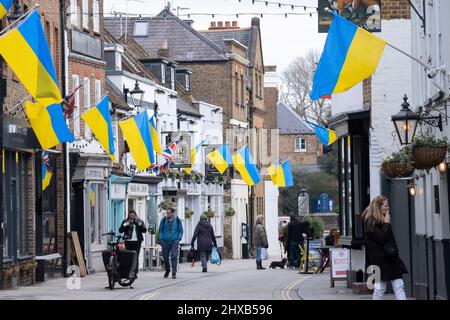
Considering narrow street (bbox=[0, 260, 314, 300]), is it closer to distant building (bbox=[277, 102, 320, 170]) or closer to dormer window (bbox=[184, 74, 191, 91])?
dormer window (bbox=[184, 74, 191, 91])

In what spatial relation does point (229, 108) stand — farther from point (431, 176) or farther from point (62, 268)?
point (431, 176)

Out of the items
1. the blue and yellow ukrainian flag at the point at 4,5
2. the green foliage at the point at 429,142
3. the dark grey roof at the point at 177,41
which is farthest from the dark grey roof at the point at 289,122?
the green foliage at the point at 429,142

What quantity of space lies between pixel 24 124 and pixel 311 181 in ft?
228

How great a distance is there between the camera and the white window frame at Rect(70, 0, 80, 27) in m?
41.4

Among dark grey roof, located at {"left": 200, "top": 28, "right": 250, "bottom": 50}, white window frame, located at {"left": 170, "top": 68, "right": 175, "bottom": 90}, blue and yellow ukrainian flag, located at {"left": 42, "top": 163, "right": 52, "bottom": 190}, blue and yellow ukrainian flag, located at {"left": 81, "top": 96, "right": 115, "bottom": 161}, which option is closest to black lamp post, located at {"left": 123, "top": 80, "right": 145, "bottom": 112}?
white window frame, located at {"left": 170, "top": 68, "right": 175, "bottom": 90}

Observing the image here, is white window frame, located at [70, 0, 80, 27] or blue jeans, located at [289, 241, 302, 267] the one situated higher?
white window frame, located at [70, 0, 80, 27]

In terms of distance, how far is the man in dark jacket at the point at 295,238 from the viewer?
132 feet

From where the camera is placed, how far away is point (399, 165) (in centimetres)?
2077

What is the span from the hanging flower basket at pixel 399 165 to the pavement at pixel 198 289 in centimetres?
395

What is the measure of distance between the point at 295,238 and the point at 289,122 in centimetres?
6610

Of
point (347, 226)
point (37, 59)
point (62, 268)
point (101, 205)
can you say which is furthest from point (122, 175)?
point (37, 59)

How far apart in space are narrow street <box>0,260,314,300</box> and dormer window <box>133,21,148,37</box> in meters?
34.4

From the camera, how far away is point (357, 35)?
62.4 ft
